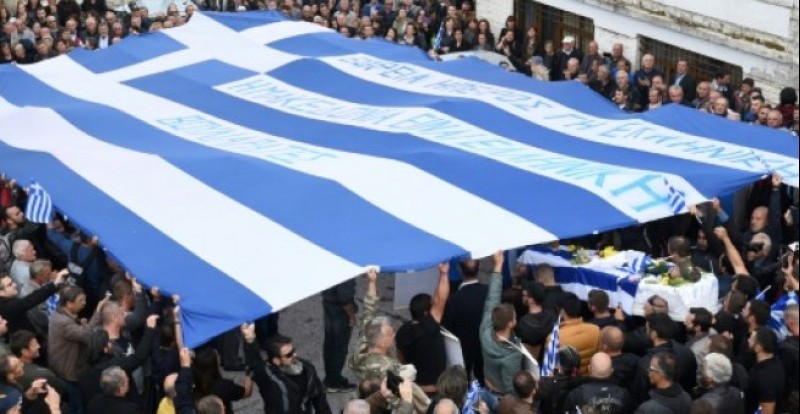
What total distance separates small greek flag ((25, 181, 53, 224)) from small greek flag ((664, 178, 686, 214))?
4237mm

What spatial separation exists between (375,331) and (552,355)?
99 centimetres

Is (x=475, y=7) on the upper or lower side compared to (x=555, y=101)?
lower

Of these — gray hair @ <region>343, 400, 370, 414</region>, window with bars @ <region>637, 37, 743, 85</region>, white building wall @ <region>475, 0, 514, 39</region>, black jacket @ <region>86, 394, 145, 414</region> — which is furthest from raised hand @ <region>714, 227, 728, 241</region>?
white building wall @ <region>475, 0, 514, 39</region>

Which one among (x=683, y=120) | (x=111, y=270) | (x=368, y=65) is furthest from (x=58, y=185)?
(x=683, y=120)

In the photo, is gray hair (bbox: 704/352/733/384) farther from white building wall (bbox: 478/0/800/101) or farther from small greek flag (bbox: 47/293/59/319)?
white building wall (bbox: 478/0/800/101)

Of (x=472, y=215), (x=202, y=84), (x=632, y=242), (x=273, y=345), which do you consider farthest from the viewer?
(x=202, y=84)

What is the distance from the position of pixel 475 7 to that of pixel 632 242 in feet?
30.5

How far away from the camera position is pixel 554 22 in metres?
17.8

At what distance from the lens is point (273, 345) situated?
25.7ft

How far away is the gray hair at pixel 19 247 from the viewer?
9.61 m

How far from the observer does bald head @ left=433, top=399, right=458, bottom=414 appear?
688 cm

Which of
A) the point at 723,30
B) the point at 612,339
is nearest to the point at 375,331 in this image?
the point at 612,339

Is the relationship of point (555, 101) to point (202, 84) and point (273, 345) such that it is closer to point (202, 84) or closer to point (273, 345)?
point (202, 84)

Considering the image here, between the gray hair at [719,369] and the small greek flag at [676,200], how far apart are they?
2231 mm
